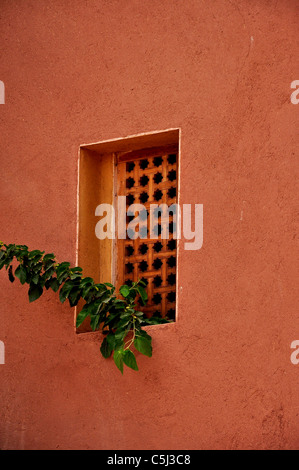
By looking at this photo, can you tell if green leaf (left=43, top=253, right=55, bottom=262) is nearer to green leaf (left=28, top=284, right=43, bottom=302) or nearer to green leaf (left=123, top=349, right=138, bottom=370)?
green leaf (left=28, top=284, right=43, bottom=302)

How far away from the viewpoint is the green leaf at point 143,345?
4219 mm

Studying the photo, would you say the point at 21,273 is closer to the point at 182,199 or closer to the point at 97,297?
the point at 97,297

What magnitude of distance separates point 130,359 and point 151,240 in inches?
34.9

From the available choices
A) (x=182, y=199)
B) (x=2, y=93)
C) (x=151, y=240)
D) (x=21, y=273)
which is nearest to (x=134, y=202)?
(x=151, y=240)

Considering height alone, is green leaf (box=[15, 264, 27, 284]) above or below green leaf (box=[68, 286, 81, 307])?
above

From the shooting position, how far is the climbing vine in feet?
14.0

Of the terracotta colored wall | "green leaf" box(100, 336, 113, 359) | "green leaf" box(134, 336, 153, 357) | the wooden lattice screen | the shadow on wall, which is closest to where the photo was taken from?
the terracotta colored wall

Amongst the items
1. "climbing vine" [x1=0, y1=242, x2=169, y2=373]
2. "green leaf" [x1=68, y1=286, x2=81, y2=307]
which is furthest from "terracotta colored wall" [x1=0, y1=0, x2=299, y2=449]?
"green leaf" [x1=68, y1=286, x2=81, y2=307]

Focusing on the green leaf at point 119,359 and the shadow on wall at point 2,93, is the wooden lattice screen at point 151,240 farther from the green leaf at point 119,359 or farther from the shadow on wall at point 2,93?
the shadow on wall at point 2,93

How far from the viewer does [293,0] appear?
428 cm

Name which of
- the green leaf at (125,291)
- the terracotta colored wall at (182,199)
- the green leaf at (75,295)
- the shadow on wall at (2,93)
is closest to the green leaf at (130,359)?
the terracotta colored wall at (182,199)

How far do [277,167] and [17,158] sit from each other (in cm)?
186
